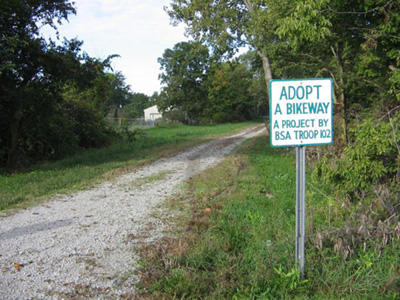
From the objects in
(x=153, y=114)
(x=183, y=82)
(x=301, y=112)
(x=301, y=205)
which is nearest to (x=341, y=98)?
(x=301, y=112)

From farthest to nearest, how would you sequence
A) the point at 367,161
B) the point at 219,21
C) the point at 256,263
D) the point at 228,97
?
the point at 228,97 < the point at 219,21 < the point at 367,161 < the point at 256,263

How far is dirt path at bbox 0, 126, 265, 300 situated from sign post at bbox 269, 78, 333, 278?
7.52 ft

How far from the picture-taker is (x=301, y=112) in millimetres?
4020

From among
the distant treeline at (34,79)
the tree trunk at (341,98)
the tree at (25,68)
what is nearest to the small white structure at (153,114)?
the distant treeline at (34,79)

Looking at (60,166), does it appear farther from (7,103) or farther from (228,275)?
(228,275)

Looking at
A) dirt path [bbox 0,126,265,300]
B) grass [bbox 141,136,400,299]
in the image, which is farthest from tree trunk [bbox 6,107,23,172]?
grass [bbox 141,136,400,299]

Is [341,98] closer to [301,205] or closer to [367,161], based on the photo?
[367,161]

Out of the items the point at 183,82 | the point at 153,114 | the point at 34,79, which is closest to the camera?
the point at 34,79

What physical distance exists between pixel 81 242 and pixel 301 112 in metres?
3.46

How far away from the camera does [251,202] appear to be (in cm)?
706

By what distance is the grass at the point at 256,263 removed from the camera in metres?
3.87

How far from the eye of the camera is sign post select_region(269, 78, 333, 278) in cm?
400

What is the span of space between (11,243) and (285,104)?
163 inches

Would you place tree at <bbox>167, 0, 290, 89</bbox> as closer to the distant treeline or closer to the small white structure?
the distant treeline
